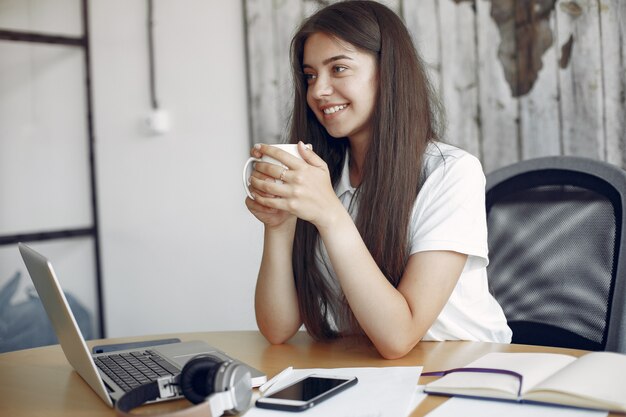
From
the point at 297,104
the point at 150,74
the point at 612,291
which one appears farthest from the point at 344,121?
the point at 150,74

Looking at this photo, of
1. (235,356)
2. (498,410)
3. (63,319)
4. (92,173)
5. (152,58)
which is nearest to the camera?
(498,410)

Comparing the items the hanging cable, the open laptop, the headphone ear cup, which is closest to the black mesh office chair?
the open laptop

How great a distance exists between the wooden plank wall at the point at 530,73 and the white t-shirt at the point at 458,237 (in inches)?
29.2

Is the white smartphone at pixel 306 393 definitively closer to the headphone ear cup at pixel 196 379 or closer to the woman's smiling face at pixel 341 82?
the headphone ear cup at pixel 196 379

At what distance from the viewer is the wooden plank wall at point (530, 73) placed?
185cm

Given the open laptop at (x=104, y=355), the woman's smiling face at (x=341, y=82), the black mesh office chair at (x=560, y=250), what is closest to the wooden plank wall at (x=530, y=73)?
the black mesh office chair at (x=560, y=250)

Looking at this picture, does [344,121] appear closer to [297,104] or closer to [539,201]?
[297,104]

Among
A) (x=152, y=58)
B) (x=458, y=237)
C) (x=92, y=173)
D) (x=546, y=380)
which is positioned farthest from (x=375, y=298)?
(x=92, y=173)

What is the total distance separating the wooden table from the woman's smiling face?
1.36 feet

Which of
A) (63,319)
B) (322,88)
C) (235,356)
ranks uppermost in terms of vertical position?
(322,88)

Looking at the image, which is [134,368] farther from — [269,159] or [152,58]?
[152,58]

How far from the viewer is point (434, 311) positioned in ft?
3.71

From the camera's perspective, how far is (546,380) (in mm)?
795

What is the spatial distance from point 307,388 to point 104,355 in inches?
15.3
